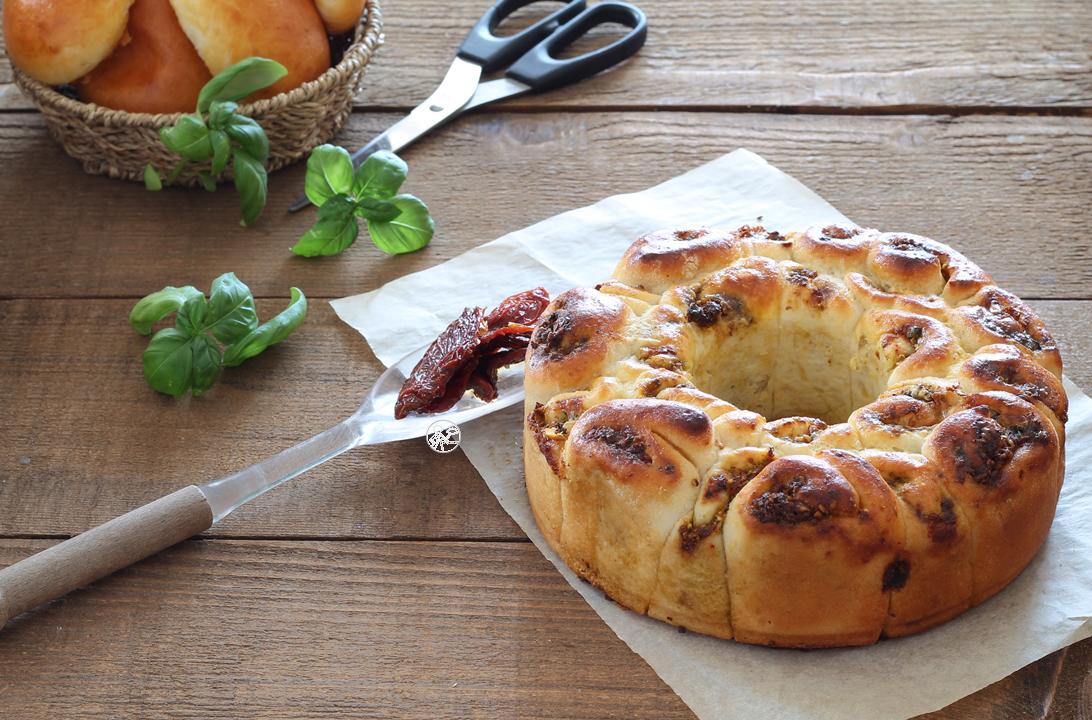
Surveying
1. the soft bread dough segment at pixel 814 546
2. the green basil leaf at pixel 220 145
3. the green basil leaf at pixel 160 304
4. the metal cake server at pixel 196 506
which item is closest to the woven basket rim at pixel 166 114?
the green basil leaf at pixel 220 145

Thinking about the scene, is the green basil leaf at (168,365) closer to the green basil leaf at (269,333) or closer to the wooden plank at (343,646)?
the green basil leaf at (269,333)

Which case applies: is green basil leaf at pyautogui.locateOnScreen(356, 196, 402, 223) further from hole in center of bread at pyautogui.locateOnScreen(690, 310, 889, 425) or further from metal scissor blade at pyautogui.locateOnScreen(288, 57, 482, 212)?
hole in center of bread at pyautogui.locateOnScreen(690, 310, 889, 425)

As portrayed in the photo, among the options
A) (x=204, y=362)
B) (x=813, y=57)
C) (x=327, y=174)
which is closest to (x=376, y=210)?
(x=327, y=174)

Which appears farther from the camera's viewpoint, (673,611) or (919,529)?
(673,611)

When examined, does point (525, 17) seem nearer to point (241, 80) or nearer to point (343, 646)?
point (241, 80)

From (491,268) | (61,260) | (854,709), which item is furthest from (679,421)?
(61,260)

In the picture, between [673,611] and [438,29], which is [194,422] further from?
[438,29]
